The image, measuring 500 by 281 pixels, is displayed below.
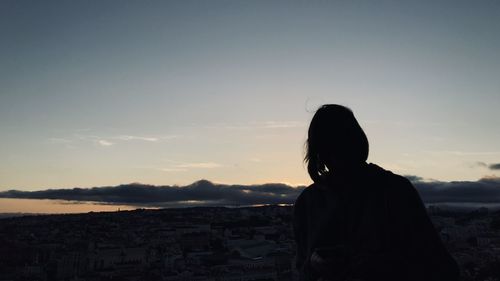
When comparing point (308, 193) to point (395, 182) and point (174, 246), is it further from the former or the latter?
point (174, 246)

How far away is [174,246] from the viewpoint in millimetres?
90625

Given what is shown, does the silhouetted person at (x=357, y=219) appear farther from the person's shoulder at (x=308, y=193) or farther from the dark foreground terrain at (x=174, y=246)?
the dark foreground terrain at (x=174, y=246)

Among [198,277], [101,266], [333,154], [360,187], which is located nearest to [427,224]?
[360,187]

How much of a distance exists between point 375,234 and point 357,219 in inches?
3.9

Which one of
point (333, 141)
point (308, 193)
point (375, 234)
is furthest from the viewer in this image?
point (308, 193)

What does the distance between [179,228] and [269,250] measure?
40581 millimetres

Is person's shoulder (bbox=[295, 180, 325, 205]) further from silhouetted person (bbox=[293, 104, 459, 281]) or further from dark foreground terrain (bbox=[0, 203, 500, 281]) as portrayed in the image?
dark foreground terrain (bbox=[0, 203, 500, 281])

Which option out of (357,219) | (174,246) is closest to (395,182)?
(357,219)

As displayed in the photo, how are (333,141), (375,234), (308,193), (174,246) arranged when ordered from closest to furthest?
(375,234) → (333,141) → (308,193) → (174,246)

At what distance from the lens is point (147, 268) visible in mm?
68625

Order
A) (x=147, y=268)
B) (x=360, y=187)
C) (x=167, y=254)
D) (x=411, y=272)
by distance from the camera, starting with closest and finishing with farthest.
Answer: (x=411, y=272), (x=360, y=187), (x=147, y=268), (x=167, y=254)

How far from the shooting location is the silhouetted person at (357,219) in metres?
1.76

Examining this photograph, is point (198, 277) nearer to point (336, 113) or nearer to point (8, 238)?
point (8, 238)

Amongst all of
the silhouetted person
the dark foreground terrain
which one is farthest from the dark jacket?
the dark foreground terrain
